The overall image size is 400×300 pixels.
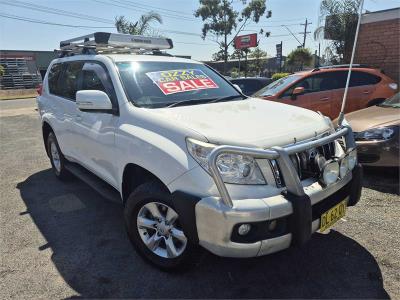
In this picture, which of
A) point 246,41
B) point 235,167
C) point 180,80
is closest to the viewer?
point 235,167

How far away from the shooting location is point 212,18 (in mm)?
34219

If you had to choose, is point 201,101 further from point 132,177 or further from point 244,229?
point 244,229

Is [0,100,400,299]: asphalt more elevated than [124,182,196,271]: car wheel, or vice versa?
[124,182,196,271]: car wheel

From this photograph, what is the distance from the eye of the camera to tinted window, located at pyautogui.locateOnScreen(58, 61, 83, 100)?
4480 mm

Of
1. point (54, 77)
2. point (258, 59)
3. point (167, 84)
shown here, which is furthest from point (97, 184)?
point (258, 59)

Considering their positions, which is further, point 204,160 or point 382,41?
point 382,41

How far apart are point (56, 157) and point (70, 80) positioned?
4.36ft

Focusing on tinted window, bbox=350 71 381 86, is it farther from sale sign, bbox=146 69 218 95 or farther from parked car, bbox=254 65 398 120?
sale sign, bbox=146 69 218 95

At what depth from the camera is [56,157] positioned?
213 inches

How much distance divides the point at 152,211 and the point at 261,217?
3.22 ft

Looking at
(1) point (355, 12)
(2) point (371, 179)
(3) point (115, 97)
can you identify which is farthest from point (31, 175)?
(1) point (355, 12)

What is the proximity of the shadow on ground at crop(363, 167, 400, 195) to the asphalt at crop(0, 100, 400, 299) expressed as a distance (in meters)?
0.21

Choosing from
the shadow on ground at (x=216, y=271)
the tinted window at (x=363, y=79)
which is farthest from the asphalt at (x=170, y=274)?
the tinted window at (x=363, y=79)

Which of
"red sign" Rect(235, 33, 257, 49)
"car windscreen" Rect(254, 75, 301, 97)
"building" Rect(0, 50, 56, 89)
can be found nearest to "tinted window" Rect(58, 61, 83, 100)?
"car windscreen" Rect(254, 75, 301, 97)
